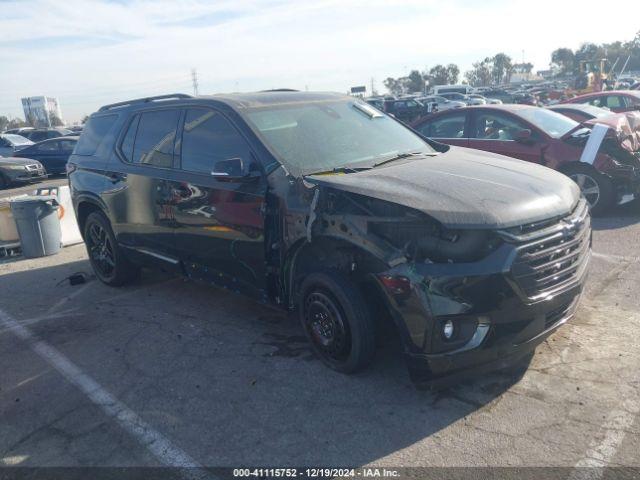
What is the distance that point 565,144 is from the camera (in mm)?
7895

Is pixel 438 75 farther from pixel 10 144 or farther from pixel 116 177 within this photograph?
pixel 116 177

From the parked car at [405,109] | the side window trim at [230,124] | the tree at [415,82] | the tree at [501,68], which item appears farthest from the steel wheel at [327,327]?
the tree at [501,68]

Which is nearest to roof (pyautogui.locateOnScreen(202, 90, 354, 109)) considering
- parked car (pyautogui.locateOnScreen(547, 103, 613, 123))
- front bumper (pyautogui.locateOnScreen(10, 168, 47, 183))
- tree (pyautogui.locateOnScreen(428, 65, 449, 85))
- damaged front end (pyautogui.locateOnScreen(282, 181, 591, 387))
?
damaged front end (pyautogui.locateOnScreen(282, 181, 591, 387))

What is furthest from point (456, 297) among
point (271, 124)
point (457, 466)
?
point (271, 124)

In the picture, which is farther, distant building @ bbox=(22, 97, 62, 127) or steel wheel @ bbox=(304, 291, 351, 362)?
distant building @ bbox=(22, 97, 62, 127)

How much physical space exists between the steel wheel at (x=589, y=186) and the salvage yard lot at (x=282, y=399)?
258cm

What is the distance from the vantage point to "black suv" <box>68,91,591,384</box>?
3219mm

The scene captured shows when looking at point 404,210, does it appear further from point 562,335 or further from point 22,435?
point 22,435

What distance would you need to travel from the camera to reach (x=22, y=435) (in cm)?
360

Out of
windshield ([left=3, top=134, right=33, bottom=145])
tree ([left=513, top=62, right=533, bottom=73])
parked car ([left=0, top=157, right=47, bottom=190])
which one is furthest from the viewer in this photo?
tree ([left=513, top=62, right=533, bottom=73])

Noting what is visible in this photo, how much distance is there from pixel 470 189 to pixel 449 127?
579cm

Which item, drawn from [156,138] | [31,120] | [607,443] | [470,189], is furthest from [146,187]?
[31,120]

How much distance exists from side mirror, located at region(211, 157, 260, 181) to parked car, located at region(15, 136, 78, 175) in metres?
17.3

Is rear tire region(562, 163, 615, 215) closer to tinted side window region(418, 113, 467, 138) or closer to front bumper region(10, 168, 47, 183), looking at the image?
tinted side window region(418, 113, 467, 138)
